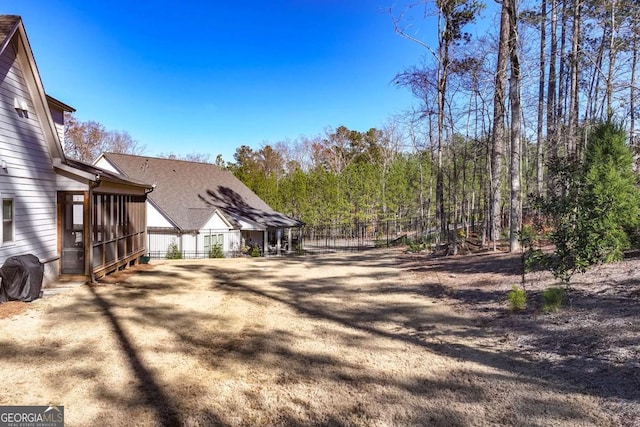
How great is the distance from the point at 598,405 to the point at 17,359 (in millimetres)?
6687

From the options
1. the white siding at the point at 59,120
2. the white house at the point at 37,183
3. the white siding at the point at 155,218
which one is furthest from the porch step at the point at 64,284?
A: the white siding at the point at 155,218

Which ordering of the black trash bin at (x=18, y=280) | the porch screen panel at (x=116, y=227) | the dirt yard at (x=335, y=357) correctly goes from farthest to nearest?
the porch screen panel at (x=116, y=227) < the black trash bin at (x=18, y=280) < the dirt yard at (x=335, y=357)

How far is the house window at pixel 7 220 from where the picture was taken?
8023 mm

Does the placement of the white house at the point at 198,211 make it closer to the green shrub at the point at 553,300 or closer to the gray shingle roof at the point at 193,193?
the gray shingle roof at the point at 193,193

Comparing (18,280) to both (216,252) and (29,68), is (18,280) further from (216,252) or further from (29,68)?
(216,252)

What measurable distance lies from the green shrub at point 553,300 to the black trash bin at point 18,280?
32.0ft

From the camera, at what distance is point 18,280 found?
7.77m

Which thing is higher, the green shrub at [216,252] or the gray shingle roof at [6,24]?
the gray shingle roof at [6,24]

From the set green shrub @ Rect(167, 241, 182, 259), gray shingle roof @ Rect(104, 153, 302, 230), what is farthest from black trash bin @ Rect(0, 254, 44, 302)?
gray shingle roof @ Rect(104, 153, 302, 230)

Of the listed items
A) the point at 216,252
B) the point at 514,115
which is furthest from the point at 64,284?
the point at 514,115

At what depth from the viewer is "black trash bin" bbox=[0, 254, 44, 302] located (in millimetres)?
7652

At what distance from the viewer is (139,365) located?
4848 millimetres

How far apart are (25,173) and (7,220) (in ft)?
3.96

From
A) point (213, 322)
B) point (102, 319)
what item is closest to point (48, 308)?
point (102, 319)
